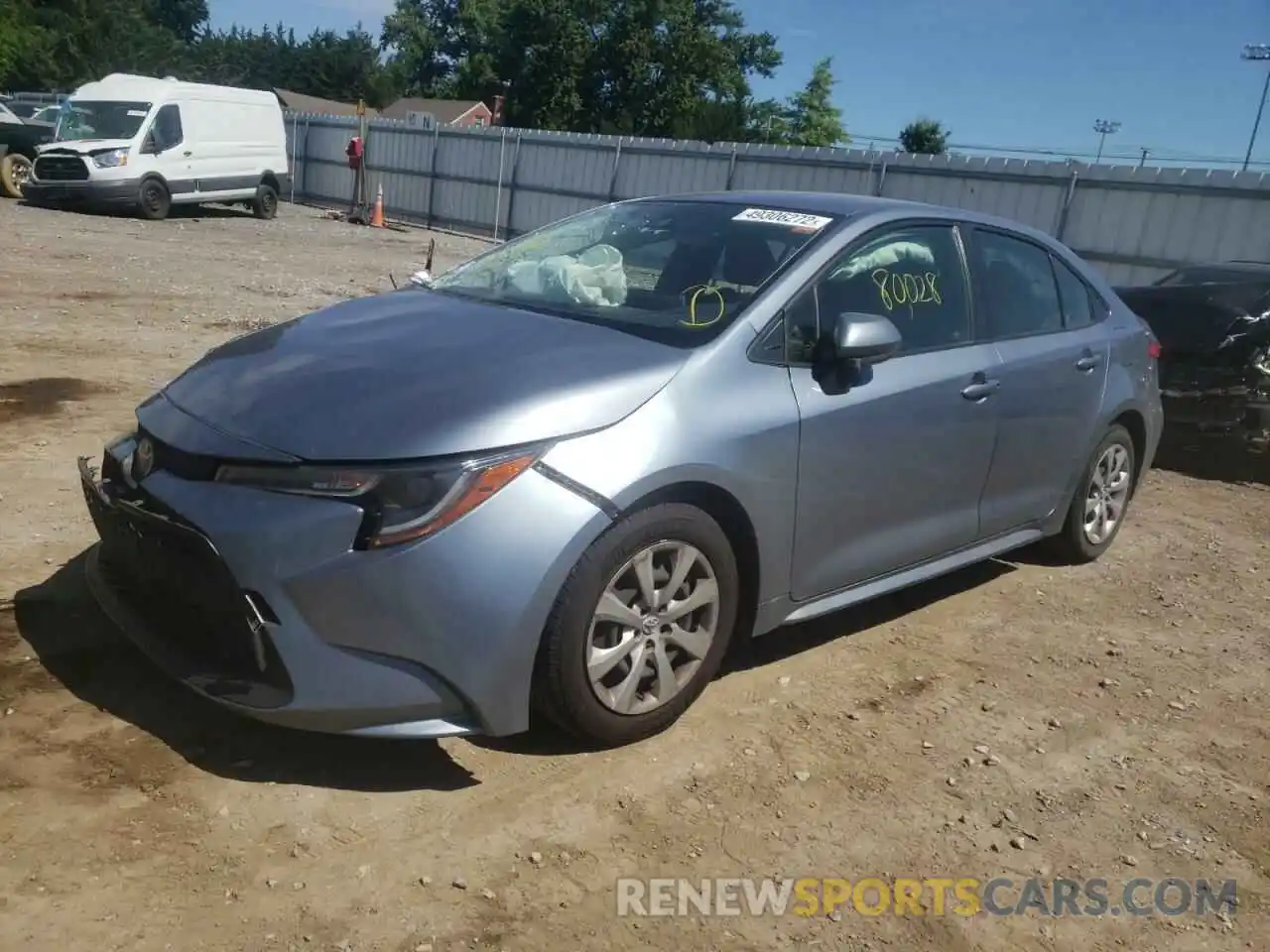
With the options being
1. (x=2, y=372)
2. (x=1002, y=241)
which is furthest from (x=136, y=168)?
(x=1002, y=241)

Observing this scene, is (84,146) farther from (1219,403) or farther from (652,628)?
(652,628)

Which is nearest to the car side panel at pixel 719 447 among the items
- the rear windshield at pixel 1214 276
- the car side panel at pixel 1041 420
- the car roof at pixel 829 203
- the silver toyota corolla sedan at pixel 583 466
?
the silver toyota corolla sedan at pixel 583 466

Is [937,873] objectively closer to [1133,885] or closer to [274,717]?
[1133,885]

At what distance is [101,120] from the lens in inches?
777

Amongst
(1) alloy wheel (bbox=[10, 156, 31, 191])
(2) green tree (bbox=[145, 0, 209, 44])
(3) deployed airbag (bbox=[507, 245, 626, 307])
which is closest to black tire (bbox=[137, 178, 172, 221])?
(1) alloy wheel (bbox=[10, 156, 31, 191])

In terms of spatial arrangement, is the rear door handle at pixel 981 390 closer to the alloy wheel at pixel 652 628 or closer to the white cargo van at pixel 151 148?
the alloy wheel at pixel 652 628

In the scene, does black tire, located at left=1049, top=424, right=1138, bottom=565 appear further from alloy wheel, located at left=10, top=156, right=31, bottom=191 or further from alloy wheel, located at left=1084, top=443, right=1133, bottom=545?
alloy wheel, located at left=10, top=156, right=31, bottom=191

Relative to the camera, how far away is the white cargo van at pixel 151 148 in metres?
19.1

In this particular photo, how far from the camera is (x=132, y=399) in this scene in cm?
673

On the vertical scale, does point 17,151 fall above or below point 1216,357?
below

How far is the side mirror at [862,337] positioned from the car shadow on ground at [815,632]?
3.18 ft

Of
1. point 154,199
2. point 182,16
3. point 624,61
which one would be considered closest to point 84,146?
point 154,199

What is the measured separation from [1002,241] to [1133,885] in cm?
268

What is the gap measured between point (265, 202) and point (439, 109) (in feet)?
136
